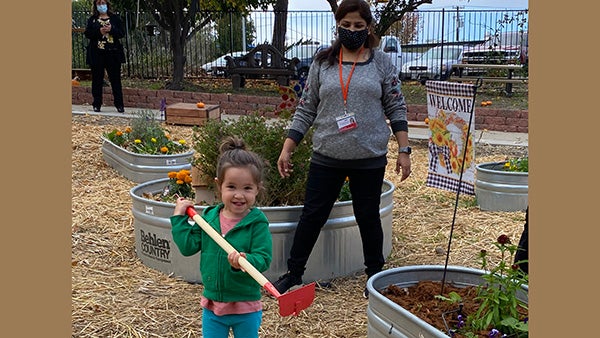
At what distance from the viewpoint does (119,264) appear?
4848mm

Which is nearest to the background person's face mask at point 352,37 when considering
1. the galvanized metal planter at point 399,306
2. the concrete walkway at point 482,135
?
the galvanized metal planter at point 399,306

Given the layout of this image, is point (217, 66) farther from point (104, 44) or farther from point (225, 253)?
point (225, 253)

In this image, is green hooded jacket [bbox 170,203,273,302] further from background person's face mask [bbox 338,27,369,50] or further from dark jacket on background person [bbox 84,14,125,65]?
dark jacket on background person [bbox 84,14,125,65]

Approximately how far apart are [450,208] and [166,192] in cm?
272

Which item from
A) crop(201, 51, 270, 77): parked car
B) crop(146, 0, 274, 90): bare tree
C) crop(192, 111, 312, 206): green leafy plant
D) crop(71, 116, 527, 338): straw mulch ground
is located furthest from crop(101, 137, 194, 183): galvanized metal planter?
crop(201, 51, 270, 77): parked car

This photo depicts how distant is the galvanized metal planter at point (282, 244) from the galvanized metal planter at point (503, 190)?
6.30ft

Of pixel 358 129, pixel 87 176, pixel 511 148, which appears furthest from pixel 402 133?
pixel 511 148

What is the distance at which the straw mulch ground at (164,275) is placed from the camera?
382 cm

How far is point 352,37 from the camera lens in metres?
3.90

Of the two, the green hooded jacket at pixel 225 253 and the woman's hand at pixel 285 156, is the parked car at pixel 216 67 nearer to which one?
the woman's hand at pixel 285 156

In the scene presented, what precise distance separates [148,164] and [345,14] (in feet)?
12.3

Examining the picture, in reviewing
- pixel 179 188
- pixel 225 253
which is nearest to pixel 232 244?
pixel 225 253

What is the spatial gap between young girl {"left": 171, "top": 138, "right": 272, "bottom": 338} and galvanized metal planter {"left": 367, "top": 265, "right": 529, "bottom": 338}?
0.59 metres

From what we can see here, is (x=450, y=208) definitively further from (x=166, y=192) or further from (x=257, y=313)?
(x=257, y=313)
